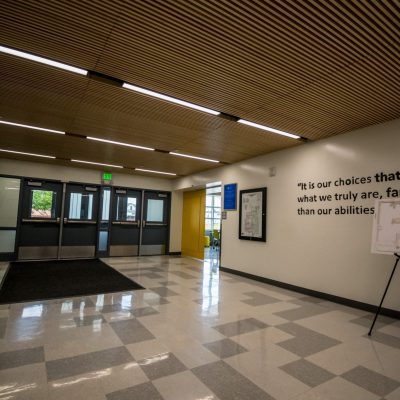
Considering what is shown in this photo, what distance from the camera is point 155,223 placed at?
10.6 meters

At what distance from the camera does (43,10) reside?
235 cm

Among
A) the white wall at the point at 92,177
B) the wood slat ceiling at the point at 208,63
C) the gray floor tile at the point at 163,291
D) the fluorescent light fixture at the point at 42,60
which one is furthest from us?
the white wall at the point at 92,177

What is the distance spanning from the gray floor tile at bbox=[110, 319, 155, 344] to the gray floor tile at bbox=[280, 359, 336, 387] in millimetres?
1498

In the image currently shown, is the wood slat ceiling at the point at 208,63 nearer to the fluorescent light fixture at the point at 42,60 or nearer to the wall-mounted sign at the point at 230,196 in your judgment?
the fluorescent light fixture at the point at 42,60

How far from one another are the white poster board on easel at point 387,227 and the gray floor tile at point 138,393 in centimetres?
321

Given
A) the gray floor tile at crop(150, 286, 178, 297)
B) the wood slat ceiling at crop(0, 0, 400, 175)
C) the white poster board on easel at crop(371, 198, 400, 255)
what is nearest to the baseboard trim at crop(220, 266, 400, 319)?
the white poster board on easel at crop(371, 198, 400, 255)

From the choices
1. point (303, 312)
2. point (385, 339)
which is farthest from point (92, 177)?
point (385, 339)

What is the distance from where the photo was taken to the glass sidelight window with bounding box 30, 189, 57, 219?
8648mm

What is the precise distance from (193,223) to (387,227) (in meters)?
7.15

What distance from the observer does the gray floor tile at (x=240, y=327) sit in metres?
3.38

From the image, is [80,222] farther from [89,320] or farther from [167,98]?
[167,98]

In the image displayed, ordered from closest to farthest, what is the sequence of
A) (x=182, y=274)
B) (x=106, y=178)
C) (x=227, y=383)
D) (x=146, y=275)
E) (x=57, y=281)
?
(x=227, y=383) < (x=57, y=281) < (x=146, y=275) < (x=182, y=274) < (x=106, y=178)

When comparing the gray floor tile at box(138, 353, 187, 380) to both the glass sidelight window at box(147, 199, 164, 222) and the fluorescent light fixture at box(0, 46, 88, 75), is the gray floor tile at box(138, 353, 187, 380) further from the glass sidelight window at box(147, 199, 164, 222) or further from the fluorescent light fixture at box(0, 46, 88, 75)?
the glass sidelight window at box(147, 199, 164, 222)

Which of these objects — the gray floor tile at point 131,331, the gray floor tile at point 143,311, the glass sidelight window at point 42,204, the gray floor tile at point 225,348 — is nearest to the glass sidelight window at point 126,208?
the glass sidelight window at point 42,204
